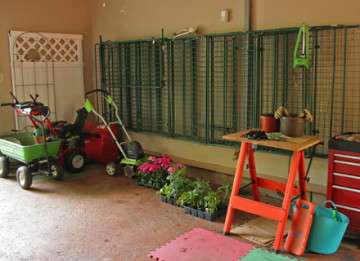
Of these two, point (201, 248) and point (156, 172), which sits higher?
point (156, 172)

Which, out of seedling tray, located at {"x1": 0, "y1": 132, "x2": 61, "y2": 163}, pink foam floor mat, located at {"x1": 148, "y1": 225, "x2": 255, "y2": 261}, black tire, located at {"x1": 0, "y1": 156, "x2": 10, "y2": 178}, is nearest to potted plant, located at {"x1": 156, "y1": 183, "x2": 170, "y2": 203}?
pink foam floor mat, located at {"x1": 148, "y1": 225, "x2": 255, "y2": 261}

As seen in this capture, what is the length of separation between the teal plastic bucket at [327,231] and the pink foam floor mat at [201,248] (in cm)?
53

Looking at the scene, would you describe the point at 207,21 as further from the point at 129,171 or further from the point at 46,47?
the point at 46,47

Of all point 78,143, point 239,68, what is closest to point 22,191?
point 78,143

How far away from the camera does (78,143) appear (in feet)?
18.9

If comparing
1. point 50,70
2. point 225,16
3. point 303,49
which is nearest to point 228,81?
point 225,16

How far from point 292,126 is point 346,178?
0.67 m

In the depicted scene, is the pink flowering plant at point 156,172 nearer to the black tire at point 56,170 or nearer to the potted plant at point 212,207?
the potted plant at point 212,207

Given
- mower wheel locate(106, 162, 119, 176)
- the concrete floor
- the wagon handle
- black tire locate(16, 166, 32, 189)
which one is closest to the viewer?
the concrete floor

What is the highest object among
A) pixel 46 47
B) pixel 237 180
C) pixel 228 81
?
pixel 46 47

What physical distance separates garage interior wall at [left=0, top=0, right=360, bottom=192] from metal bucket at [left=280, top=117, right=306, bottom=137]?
776 mm

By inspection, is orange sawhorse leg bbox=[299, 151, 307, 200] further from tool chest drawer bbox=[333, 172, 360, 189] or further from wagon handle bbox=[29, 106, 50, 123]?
wagon handle bbox=[29, 106, 50, 123]

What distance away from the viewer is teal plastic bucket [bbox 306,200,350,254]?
10.7ft

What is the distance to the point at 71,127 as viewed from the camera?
18.4ft
